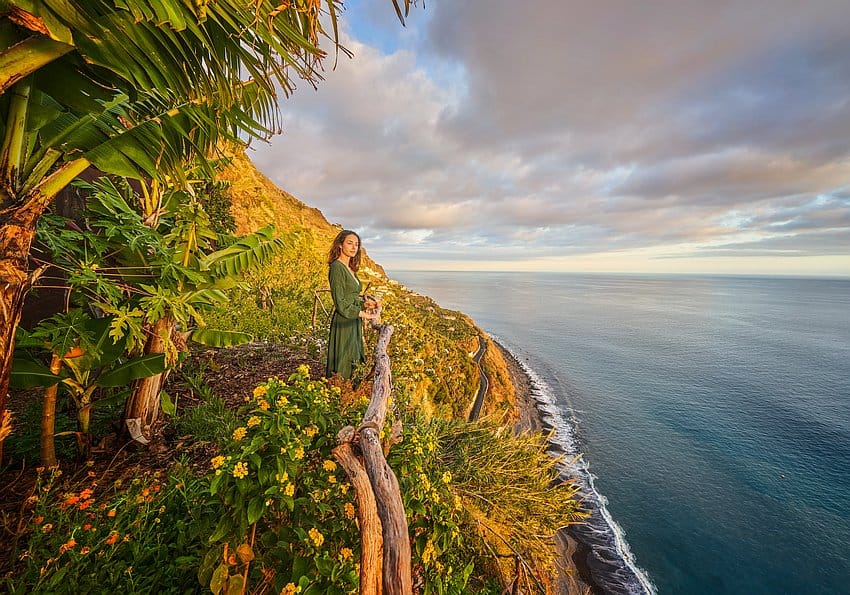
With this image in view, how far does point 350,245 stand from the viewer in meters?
5.62

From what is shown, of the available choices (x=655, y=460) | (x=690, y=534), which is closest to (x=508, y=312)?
(x=655, y=460)

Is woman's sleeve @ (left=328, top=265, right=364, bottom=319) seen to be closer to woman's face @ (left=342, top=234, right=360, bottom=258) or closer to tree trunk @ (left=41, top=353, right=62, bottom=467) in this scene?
woman's face @ (left=342, top=234, right=360, bottom=258)

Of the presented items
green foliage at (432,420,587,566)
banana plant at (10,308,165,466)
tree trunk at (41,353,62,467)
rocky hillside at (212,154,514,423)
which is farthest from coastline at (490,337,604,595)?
tree trunk at (41,353,62,467)

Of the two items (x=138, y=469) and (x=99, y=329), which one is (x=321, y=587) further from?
(x=99, y=329)

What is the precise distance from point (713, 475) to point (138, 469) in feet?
107

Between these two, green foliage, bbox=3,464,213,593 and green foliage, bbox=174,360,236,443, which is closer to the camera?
green foliage, bbox=3,464,213,593

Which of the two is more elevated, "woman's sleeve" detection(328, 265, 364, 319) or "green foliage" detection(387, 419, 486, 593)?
"woman's sleeve" detection(328, 265, 364, 319)

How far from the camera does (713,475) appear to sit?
23453 millimetres

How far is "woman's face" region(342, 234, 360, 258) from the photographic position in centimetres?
561

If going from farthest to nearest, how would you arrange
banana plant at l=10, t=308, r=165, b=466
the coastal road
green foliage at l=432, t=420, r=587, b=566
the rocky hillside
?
the coastal road, the rocky hillside, green foliage at l=432, t=420, r=587, b=566, banana plant at l=10, t=308, r=165, b=466

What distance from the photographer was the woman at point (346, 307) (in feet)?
17.9

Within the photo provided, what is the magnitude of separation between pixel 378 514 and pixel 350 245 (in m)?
4.33

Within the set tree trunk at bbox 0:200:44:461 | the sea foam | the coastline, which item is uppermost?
tree trunk at bbox 0:200:44:461

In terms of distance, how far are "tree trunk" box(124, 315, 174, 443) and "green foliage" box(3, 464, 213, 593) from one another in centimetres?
74
